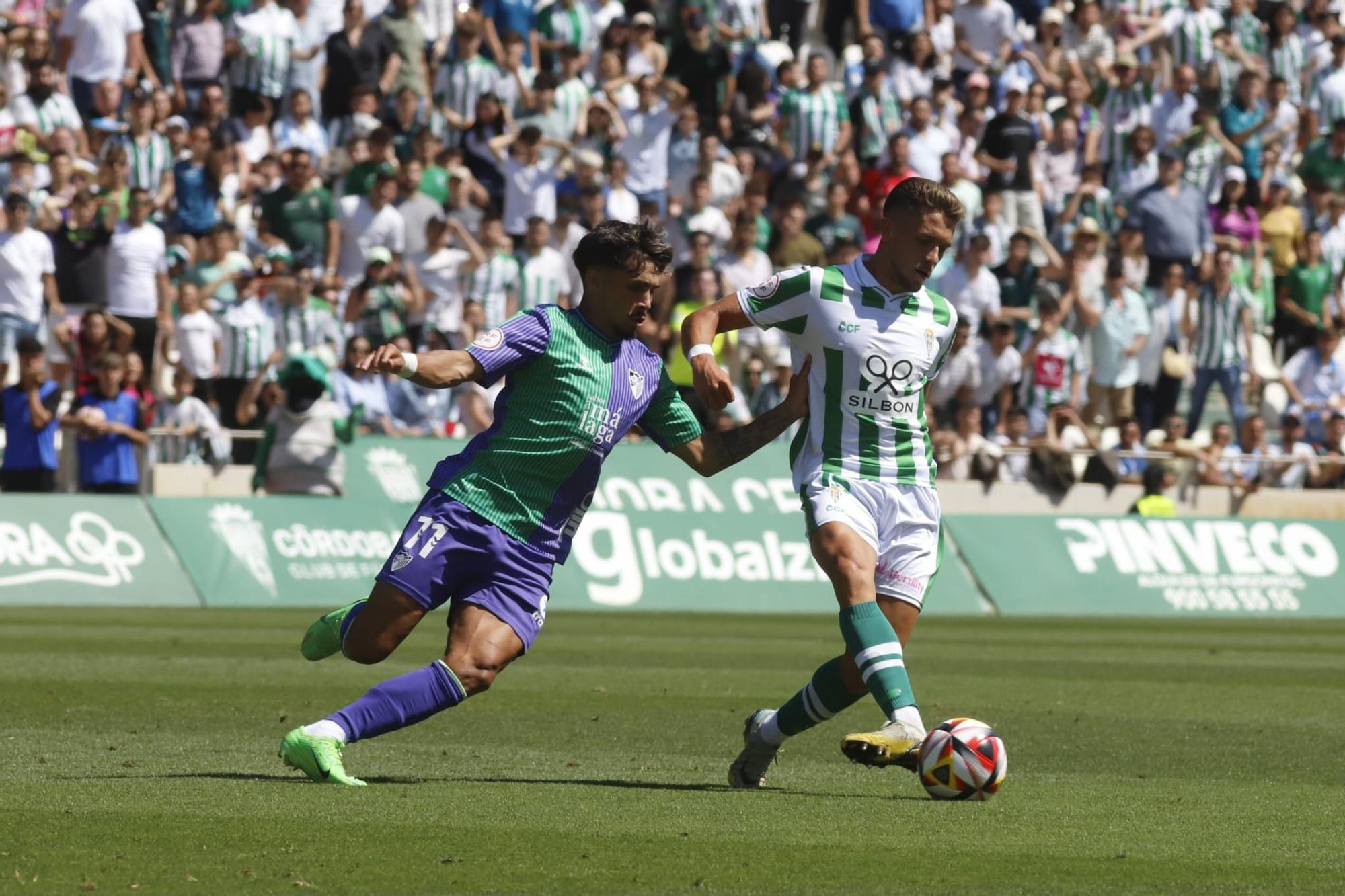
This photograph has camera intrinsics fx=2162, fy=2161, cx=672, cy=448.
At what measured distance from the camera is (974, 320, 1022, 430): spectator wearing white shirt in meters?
24.4

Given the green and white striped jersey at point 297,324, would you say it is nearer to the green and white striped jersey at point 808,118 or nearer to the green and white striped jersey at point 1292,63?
the green and white striped jersey at point 808,118

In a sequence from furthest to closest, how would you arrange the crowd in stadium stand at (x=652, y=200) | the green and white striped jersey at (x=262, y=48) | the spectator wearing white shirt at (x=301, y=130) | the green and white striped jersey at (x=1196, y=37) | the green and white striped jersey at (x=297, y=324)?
the green and white striped jersey at (x=1196, y=37), the green and white striped jersey at (x=262, y=48), the spectator wearing white shirt at (x=301, y=130), the green and white striped jersey at (x=297, y=324), the crowd in stadium stand at (x=652, y=200)

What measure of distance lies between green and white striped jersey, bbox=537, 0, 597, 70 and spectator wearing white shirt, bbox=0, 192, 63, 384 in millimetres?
7273

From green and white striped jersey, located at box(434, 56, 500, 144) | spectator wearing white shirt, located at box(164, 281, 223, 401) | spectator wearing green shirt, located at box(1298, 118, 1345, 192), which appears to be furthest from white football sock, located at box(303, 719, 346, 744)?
spectator wearing green shirt, located at box(1298, 118, 1345, 192)

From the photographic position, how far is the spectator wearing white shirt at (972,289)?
24.4m

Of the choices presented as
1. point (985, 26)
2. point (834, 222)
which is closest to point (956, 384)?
point (834, 222)

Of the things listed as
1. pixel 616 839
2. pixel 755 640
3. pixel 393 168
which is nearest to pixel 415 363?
pixel 616 839

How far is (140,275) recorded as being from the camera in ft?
71.4

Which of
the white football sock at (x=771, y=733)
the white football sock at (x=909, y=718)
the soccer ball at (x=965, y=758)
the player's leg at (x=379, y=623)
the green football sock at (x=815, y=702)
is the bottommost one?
the white football sock at (x=771, y=733)

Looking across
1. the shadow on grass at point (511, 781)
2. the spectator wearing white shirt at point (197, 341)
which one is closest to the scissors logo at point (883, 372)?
the shadow on grass at point (511, 781)

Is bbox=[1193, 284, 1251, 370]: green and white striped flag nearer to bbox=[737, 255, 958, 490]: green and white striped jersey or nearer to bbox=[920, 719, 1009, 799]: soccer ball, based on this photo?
bbox=[737, 255, 958, 490]: green and white striped jersey

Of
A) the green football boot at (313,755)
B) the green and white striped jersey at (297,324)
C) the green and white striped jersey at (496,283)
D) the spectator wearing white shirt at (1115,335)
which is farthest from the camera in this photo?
the spectator wearing white shirt at (1115,335)

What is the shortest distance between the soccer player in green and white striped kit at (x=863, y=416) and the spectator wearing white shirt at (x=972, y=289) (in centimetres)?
1581

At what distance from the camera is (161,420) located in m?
21.6
